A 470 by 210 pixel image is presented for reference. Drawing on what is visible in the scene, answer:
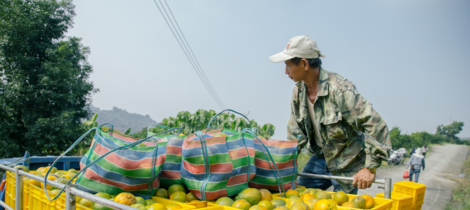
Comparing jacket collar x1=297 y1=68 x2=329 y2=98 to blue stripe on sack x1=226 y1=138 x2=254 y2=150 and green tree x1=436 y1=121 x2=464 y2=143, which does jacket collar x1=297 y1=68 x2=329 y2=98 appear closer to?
blue stripe on sack x1=226 y1=138 x2=254 y2=150

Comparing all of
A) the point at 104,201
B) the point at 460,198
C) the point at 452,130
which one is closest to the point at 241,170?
the point at 104,201

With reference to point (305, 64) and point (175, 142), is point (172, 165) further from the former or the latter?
point (305, 64)

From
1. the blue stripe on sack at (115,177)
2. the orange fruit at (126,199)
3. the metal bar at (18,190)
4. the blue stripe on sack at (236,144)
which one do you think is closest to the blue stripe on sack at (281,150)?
the blue stripe on sack at (236,144)

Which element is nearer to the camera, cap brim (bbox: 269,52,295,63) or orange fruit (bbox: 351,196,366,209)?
orange fruit (bbox: 351,196,366,209)

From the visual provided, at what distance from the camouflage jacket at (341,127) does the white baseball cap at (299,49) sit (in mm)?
235

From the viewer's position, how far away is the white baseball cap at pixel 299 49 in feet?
9.00

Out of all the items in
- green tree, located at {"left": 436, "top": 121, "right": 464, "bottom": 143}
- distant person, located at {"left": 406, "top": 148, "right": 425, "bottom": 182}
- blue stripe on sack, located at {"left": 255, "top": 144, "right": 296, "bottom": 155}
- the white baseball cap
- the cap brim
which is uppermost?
the white baseball cap

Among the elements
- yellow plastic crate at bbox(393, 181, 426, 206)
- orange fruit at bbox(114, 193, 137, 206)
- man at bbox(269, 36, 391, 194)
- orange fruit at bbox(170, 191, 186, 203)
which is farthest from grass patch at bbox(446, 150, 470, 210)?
orange fruit at bbox(114, 193, 137, 206)

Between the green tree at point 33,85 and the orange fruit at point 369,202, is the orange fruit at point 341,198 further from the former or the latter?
the green tree at point 33,85

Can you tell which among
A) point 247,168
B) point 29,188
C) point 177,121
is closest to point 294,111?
point 247,168

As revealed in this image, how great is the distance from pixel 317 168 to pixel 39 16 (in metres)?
25.8

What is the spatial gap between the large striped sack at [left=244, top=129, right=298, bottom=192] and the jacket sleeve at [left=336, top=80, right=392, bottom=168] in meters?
0.54

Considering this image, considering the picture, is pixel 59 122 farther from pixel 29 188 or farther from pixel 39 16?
pixel 29 188

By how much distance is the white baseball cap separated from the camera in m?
2.74
